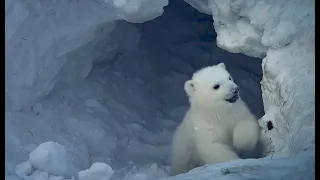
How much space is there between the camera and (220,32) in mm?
3889

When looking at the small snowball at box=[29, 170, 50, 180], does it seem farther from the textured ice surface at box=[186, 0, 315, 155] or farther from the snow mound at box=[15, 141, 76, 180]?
the textured ice surface at box=[186, 0, 315, 155]

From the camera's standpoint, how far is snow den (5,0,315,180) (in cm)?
315

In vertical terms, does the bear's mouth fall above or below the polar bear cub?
above

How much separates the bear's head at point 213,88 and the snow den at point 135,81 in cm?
21

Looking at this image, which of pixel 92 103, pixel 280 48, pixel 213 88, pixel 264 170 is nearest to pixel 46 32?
pixel 92 103

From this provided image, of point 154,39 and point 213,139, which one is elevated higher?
point 213,139

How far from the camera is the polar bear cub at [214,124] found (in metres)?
3.67

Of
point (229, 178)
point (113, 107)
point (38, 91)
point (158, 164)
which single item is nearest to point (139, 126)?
point (113, 107)

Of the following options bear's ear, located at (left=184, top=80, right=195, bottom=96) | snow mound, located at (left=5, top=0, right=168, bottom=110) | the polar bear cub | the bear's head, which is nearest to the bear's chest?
the polar bear cub

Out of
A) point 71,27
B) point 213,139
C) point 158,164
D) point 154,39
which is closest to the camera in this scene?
point 213,139

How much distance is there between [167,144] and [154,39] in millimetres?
1745

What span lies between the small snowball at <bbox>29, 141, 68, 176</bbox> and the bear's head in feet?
3.66

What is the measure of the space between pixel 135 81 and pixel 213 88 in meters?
2.08

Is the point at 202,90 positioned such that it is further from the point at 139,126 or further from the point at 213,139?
the point at 139,126
